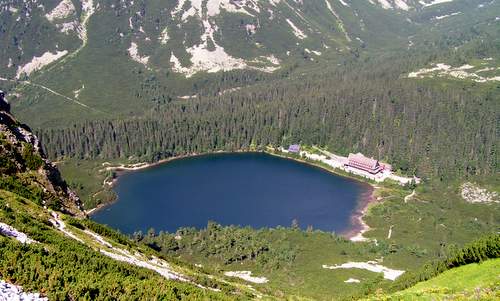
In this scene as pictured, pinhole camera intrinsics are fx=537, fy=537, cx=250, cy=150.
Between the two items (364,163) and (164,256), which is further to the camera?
(364,163)

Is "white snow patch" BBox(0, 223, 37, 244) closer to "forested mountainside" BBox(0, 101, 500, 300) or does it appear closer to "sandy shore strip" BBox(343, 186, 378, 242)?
"forested mountainside" BBox(0, 101, 500, 300)

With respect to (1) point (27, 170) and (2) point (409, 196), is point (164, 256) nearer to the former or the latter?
(1) point (27, 170)

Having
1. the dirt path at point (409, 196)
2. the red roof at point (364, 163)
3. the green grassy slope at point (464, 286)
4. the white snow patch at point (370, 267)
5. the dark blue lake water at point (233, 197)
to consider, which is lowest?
the dark blue lake water at point (233, 197)

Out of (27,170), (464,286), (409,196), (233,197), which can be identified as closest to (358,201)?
(409,196)

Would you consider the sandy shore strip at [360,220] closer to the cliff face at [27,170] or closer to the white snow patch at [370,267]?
the white snow patch at [370,267]

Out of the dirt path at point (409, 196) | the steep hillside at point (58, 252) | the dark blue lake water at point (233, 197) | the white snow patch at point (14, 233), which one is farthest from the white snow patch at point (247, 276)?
the dirt path at point (409, 196)

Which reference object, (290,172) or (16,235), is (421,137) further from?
(16,235)
